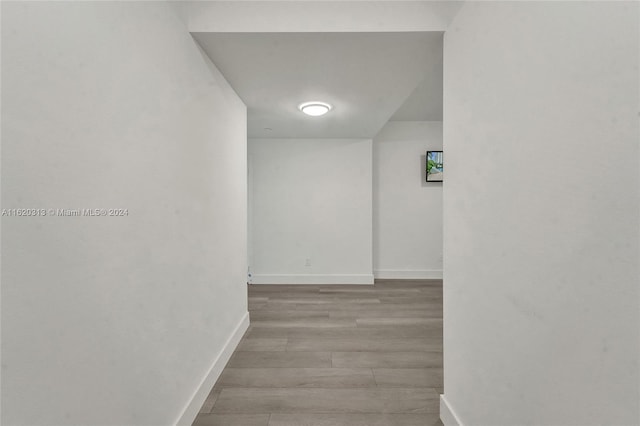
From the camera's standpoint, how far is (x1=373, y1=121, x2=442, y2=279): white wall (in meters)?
5.00

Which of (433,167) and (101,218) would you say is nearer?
(101,218)

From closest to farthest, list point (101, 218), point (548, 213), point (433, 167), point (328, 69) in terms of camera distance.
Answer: point (548, 213)
point (101, 218)
point (328, 69)
point (433, 167)

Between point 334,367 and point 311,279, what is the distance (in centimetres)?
249

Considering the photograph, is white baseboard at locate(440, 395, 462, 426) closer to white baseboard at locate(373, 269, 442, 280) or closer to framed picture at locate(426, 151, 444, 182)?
white baseboard at locate(373, 269, 442, 280)

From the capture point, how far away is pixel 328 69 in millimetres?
2191

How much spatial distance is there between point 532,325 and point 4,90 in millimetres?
1644

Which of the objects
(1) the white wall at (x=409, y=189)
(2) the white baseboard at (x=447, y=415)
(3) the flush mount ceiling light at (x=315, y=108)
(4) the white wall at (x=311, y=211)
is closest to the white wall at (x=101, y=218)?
(3) the flush mount ceiling light at (x=315, y=108)

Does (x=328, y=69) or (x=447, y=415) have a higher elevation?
(x=328, y=69)

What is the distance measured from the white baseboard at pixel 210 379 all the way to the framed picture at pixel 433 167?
3656 mm

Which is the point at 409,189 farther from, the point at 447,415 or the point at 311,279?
the point at 447,415

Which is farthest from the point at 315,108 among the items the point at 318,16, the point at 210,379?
the point at 210,379

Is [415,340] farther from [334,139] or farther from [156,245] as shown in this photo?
[334,139]

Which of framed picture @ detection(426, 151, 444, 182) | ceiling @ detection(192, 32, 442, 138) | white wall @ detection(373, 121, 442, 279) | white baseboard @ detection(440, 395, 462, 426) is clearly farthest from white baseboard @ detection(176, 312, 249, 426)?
framed picture @ detection(426, 151, 444, 182)

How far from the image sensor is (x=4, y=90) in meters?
0.75
